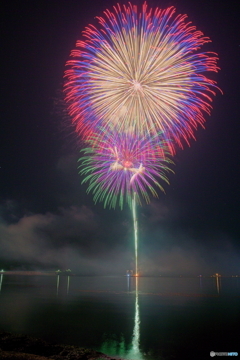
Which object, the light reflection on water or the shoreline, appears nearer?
the shoreline

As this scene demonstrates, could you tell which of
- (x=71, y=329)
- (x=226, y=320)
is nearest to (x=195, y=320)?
(x=226, y=320)

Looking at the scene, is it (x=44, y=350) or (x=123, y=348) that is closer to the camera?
(x=44, y=350)

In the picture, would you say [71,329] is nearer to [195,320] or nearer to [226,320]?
[195,320]

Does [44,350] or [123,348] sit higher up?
[44,350]

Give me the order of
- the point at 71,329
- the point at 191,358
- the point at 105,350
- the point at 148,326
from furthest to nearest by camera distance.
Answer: the point at 148,326
the point at 71,329
the point at 105,350
the point at 191,358

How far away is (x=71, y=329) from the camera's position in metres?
27.8

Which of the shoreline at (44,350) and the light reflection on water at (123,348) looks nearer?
the shoreline at (44,350)

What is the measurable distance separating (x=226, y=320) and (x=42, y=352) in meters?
26.4

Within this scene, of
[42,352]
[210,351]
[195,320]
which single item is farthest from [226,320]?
[42,352]

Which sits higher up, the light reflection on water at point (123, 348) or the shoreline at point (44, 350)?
the shoreline at point (44, 350)

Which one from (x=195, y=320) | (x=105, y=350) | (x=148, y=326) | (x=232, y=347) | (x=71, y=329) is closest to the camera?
(x=105, y=350)

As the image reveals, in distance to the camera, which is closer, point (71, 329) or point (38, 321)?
point (71, 329)

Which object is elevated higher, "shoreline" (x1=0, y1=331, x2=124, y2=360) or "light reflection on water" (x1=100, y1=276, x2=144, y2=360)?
"shoreline" (x1=0, y1=331, x2=124, y2=360)

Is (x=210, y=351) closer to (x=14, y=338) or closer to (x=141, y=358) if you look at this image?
(x=141, y=358)
